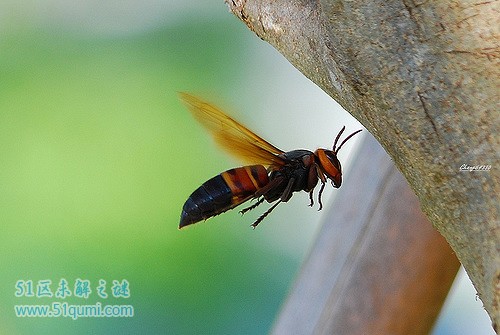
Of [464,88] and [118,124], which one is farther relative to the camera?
[118,124]

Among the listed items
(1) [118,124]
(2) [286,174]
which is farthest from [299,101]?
(2) [286,174]

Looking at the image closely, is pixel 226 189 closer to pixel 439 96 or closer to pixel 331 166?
pixel 331 166

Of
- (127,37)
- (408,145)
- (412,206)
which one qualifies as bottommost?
(408,145)

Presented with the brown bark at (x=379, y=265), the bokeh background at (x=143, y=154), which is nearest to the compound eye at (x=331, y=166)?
the brown bark at (x=379, y=265)

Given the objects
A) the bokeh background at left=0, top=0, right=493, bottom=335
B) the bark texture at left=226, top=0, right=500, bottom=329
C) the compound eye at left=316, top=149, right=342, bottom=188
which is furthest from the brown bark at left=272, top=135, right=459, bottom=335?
the bokeh background at left=0, top=0, right=493, bottom=335

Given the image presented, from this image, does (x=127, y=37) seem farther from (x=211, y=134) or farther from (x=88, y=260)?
(x=211, y=134)

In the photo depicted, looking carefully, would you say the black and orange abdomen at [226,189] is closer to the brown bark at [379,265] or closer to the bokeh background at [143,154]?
the brown bark at [379,265]

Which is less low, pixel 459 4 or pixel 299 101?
pixel 299 101
